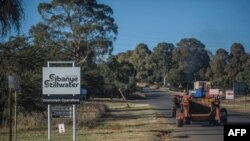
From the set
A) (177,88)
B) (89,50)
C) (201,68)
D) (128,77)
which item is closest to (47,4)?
(89,50)

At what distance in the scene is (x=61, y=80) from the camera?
17.3m

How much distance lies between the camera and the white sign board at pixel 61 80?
56.6 feet

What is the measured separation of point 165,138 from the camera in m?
20.9

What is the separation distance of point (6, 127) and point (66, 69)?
830 centimetres

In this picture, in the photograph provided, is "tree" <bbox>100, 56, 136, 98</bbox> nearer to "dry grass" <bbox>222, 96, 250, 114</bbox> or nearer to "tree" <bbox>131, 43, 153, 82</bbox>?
"dry grass" <bbox>222, 96, 250, 114</bbox>

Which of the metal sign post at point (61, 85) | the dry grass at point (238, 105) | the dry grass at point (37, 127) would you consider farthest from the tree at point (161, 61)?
the metal sign post at point (61, 85)

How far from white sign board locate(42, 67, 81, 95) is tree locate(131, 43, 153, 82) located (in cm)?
11162

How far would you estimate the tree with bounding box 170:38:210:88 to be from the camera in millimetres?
110750

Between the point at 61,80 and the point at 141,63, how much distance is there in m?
114

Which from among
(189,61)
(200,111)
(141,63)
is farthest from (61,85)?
(141,63)

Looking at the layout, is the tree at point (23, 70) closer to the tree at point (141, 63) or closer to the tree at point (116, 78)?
the tree at point (116, 78)

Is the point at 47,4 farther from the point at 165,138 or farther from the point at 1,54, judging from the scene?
the point at 165,138

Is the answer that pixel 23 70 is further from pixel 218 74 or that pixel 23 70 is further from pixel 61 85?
pixel 218 74

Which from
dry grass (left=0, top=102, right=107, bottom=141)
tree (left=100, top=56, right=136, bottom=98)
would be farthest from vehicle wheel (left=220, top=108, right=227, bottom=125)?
tree (left=100, top=56, right=136, bottom=98)
